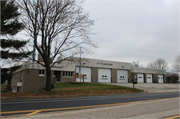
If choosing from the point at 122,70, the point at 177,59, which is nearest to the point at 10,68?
the point at 122,70

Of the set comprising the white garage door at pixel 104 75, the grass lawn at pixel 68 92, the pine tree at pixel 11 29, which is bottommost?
the grass lawn at pixel 68 92

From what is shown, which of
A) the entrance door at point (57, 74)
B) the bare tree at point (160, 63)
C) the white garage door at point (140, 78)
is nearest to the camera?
the entrance door at point (57, 74)

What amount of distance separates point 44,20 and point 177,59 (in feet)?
200

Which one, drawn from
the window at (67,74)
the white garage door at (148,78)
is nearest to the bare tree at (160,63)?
the white garage door at (148,78)

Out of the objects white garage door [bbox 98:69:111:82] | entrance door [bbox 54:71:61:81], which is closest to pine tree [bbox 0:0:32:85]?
entrance door [bbox 54:71:61:81]

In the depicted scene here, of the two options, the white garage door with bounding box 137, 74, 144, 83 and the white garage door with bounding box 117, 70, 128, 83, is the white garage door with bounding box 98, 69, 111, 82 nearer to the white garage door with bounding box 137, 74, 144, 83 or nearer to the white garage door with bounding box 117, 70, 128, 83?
the white garage door with bounding box 117, 70, 128, 83

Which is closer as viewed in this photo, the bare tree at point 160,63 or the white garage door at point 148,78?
the white garage door at point 148,78

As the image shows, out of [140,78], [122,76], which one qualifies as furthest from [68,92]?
[140,78]

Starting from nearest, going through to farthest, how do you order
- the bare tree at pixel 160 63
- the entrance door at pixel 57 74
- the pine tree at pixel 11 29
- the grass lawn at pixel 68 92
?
the grass lawn at pixel 68 92 → the pine tree at pixel 11 29 → the entrance door at pixel 57 74 → the bare tree at pixel 160 63

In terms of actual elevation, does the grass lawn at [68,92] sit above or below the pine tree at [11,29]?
below

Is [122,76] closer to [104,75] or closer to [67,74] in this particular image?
[104,75]

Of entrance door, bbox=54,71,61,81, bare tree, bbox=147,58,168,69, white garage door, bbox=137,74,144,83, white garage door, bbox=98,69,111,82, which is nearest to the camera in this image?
entrance door, bbox=54,71,61,81

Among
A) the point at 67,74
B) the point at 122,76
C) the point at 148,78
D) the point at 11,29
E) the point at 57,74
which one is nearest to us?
the point at 11,29

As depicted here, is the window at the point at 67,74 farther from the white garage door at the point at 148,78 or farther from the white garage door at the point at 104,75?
the white garage door at the point at 148,78
